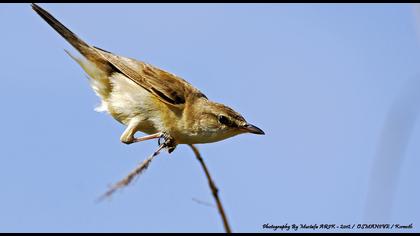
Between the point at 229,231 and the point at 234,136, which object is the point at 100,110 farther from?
the point at 229,231

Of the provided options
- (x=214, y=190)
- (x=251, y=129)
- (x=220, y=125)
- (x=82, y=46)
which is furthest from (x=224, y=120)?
(x=214, y=190)

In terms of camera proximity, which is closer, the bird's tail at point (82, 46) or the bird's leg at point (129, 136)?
the bird's leg at point (129, 136)

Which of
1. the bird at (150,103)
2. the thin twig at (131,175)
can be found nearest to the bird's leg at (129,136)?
the bird at (150,103)

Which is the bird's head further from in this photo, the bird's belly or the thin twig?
the thin twig

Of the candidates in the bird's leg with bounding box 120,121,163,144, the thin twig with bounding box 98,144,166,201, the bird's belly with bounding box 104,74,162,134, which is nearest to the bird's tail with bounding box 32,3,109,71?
the bird's belly with bounding box 104,74,162,134

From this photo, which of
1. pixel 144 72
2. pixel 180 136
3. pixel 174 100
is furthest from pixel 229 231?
pixel 144 72

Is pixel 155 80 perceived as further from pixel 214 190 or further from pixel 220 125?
pixel 214 190

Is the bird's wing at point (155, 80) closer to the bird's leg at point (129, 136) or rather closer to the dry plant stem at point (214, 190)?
the bird's leg at point (129, 136)
